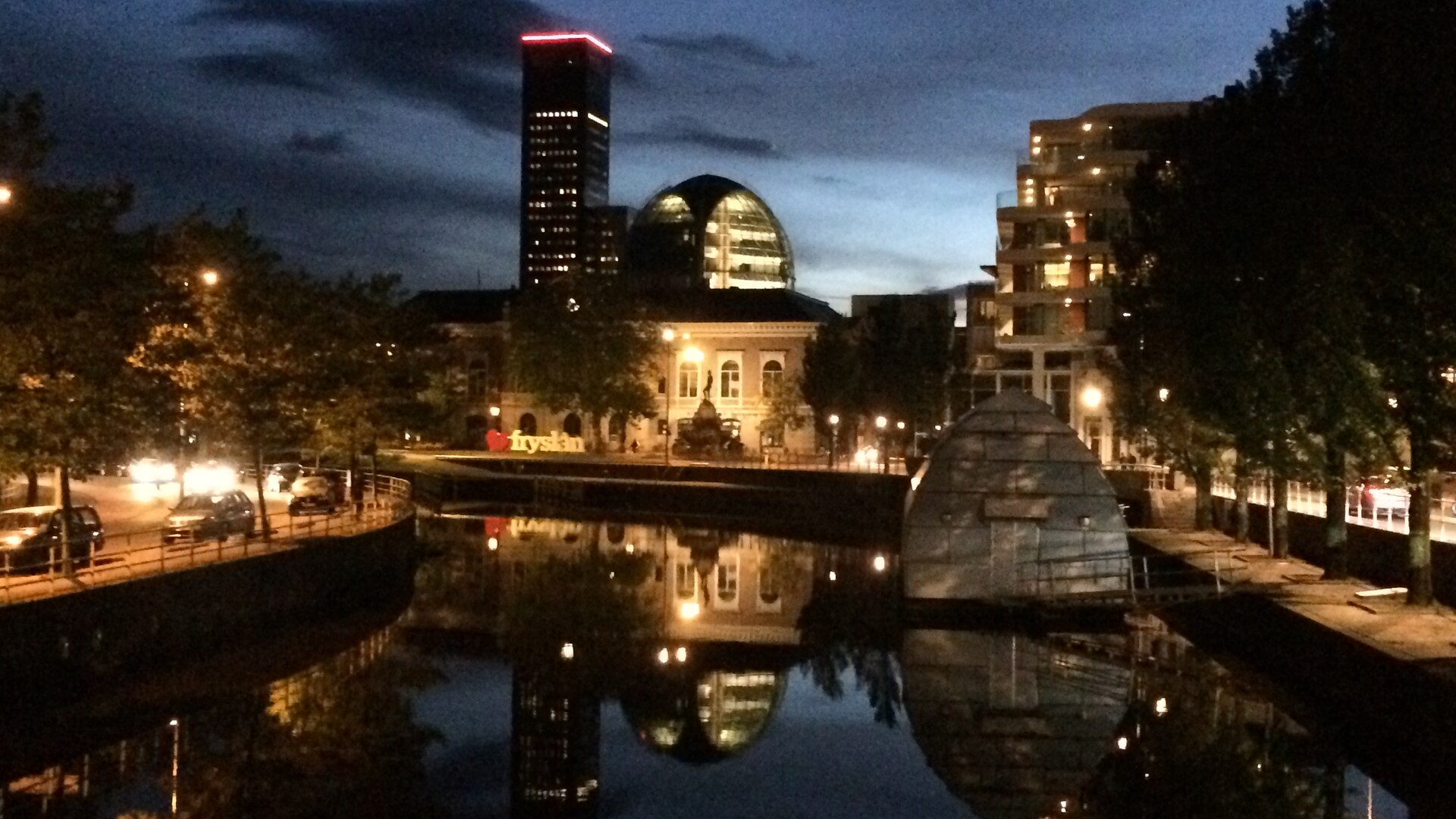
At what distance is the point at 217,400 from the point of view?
41.7 meters

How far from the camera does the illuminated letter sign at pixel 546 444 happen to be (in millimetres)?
102562

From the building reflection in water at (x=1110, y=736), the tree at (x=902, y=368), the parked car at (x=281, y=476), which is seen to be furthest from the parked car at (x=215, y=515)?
the tree at (x=902, y=368)

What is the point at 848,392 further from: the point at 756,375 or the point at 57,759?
the point at 57,759

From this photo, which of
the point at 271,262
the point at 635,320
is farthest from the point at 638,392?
the point at 271,262

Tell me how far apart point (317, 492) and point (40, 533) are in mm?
27404

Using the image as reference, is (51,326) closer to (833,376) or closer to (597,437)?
(833,376)

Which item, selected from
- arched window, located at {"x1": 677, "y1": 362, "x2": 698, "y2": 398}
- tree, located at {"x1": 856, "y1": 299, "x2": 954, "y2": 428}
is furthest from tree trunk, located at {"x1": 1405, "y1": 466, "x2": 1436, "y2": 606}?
arched window, located at {"x1": 677, "y1": 362, "x2": 698, "y2": 398}

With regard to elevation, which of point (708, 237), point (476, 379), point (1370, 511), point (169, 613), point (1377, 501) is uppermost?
point (708, 237)

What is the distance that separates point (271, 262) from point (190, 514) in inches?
323

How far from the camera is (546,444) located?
4050 inches

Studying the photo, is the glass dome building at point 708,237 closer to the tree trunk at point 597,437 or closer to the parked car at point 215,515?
the tree trunk at point 597,437

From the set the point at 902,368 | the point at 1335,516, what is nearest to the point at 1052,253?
the point at 902,368

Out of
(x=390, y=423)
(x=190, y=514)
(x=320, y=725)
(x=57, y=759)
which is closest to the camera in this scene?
(x=57, y=759)

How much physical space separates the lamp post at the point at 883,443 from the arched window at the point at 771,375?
7.52m
